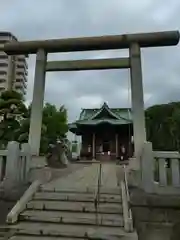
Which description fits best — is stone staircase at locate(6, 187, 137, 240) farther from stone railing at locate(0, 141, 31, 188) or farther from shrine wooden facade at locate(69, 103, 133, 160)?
shrine wooden facade at locate(69, 103, 133, 160)

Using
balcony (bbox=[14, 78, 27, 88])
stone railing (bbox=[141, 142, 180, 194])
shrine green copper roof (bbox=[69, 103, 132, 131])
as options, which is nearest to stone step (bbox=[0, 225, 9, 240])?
stone railing (bbox=[141, 142, 180, 194])

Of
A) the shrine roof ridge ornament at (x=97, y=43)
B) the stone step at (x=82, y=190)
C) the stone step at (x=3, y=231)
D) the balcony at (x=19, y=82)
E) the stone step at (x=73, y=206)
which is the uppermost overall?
the balcony at (x=19, y=82)

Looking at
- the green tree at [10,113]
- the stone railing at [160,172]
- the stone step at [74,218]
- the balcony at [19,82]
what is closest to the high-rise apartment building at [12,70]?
the balcony at [19,82]

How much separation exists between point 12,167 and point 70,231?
6.94ft

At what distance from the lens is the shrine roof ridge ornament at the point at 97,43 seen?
26.8 feet

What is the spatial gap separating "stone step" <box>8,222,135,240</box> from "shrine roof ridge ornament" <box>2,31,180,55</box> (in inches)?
220

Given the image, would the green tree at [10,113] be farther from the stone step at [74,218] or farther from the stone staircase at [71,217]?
the stone step at [74,218]

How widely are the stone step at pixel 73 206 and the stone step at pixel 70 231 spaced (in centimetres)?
47

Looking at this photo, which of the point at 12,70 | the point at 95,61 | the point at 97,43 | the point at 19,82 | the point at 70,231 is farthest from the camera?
the point at 19,82

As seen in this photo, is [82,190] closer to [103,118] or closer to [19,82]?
[103,118]

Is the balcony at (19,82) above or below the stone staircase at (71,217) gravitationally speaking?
above

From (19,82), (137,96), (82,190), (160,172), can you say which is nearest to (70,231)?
(82,190)

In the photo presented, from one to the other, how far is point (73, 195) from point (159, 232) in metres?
1.87

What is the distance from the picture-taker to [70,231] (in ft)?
15.3
